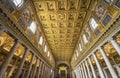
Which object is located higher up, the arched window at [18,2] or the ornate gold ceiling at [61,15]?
the ornate gold ceiling at [61,15]

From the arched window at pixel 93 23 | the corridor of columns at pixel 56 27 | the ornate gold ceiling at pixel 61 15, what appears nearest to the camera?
the corridor of columns at pixel 56 27

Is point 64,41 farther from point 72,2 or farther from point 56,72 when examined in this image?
point 56,72

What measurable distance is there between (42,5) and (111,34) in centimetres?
825

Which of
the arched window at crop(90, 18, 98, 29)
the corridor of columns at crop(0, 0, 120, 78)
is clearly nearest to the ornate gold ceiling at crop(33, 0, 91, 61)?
the corridor of columns at crop(0, 0, 120, 78)

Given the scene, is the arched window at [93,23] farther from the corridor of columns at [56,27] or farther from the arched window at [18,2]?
the arched window at [18,2]

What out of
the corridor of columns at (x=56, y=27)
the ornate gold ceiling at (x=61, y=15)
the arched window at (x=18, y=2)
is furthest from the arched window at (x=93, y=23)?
the arched window at (x=18, y=2)

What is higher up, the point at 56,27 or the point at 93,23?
the point at 56,27

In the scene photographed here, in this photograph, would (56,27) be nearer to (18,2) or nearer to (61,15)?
(61,15)

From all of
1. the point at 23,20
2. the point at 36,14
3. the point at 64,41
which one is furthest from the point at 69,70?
the point at 23,20

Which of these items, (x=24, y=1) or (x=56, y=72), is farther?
(x=56, y=72)

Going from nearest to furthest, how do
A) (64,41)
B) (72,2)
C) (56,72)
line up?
(72,2) < (64,41) < (56,72)

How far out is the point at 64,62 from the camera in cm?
3834

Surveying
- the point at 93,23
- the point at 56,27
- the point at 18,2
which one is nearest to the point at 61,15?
the point at 56,27

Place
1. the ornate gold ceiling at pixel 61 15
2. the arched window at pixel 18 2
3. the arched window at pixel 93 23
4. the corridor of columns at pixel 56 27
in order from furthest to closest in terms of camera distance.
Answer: the ornate gold ceiling at pixel 61 15
the arched window at pixel 93 23
the arched window at pixel 18 2
the corridor of columns at pixel 56 27
